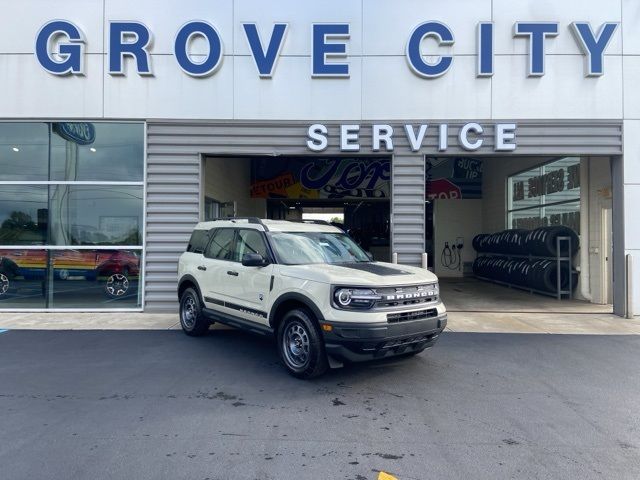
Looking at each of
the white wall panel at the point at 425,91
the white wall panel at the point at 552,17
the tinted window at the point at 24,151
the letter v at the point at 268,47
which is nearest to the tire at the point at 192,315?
the tinted window at the point at 24,151

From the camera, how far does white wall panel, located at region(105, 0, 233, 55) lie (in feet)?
30.9

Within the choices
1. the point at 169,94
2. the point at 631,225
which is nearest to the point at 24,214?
the point at 169,94

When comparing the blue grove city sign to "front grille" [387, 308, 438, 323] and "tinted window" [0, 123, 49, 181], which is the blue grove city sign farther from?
"front grille" [387, 308, 438, 323]

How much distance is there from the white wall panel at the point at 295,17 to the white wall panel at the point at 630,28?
230 inches

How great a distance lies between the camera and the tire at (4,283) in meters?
9.52

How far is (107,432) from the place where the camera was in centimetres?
374

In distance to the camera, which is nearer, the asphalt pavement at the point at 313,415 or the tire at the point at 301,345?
the asphalt pavement at the point at 313,415

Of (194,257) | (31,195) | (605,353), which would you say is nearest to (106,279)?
(31,195)

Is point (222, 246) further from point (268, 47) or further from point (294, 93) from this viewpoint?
point (268, 47)

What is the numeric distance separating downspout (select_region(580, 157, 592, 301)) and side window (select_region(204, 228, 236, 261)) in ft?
32.9

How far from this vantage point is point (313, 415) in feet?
13.4

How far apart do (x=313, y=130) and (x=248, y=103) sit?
162 cm

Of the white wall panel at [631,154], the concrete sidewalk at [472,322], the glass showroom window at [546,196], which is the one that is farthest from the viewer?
the glass showroom window at [546,196]

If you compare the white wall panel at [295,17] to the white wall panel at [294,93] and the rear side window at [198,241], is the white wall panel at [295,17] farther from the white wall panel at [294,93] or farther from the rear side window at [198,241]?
the rear side window at [198,241]
